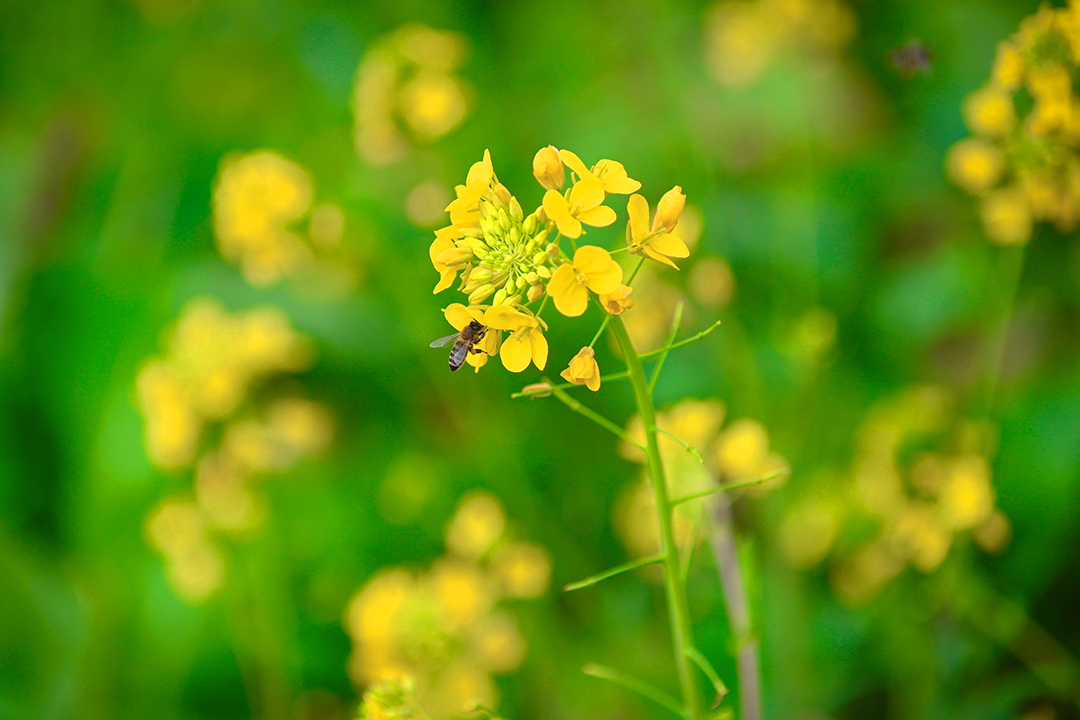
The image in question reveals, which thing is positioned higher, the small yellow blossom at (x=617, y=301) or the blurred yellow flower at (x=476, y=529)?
the blurred yellow flower at (x=476, y=529)

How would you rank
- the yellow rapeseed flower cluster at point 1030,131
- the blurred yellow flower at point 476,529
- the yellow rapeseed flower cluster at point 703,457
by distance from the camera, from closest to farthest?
1. the yellow rapeseed flower cluster at point 1030,131
2. the yellow rapeseed flower cluster at point 703,457
3. the blurred yellow flower at point 476,529

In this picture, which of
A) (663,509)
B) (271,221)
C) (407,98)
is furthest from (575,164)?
(271,221)

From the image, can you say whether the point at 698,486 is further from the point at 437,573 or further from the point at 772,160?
the point at 772,160

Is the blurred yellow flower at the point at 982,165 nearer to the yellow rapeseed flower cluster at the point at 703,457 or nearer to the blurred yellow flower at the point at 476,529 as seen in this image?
the yellow rapeseed flower cluster at the point at 703,457

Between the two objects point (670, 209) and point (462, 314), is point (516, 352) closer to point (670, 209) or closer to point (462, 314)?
point (462, 314)

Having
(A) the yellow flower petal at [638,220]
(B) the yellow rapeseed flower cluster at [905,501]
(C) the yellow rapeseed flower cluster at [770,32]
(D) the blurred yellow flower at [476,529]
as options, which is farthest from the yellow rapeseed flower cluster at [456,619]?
(C) the yellow rapeseed flower cluster at [770,32]

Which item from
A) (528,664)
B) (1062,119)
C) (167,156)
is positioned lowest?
(528,664)

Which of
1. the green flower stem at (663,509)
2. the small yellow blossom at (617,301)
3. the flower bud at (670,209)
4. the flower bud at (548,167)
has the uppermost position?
the flower bud at (548,167)

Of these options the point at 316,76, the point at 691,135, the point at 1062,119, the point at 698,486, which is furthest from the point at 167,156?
the point at 1062,119
